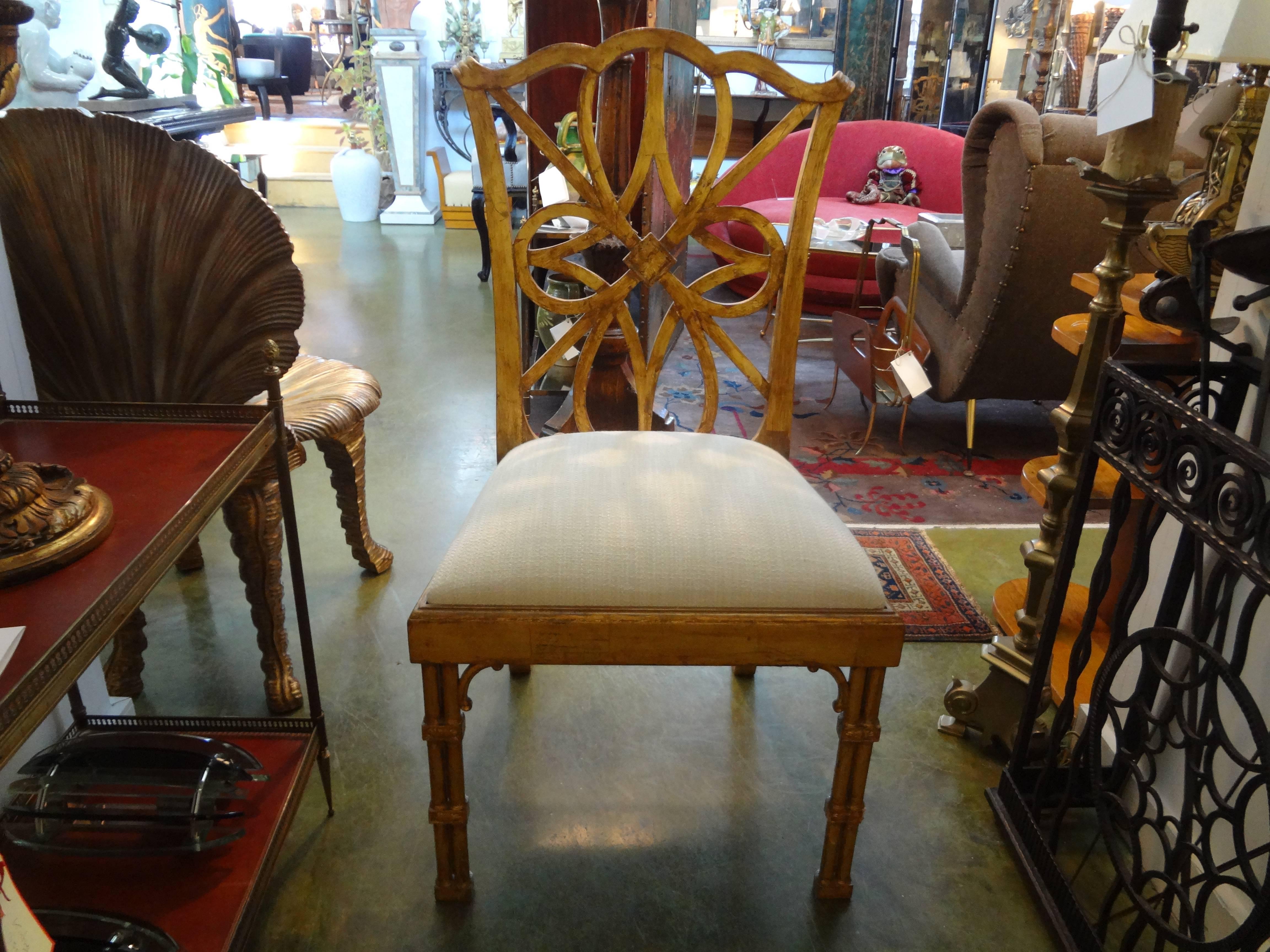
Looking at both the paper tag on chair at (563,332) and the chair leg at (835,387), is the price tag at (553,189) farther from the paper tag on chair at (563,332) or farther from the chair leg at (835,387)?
the chair leg at (835,387)

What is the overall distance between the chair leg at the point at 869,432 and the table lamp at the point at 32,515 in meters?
2.41

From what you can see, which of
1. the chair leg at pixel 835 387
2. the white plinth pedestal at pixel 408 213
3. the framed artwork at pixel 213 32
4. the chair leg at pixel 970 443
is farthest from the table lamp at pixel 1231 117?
the framed artwork at pixel 213 32

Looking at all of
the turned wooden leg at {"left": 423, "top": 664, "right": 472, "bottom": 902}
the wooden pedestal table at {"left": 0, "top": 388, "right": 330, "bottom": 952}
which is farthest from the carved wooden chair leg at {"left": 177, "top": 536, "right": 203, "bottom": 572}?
the turned wooden leg at {"left": 423, "top": 664, "right": 472, "bottom": 902}

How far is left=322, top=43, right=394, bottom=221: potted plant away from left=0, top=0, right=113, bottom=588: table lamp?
5978 millimetres

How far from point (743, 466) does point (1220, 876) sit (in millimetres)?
714

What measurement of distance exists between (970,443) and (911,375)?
0.57m

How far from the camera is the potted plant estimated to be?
6410 millimetres

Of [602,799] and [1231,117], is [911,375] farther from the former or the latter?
[602,799]

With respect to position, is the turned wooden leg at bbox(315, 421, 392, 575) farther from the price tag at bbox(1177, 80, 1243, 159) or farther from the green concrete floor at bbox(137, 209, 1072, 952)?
the price tag at bbox(1177, 80, 1243, 159)

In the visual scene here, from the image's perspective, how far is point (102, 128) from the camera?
4.08 ft

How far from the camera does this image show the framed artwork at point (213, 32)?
20.1 feet

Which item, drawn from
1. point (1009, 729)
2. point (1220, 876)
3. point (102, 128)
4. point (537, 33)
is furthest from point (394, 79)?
point (1220, 876)

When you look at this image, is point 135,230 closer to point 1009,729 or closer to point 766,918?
point 766,918

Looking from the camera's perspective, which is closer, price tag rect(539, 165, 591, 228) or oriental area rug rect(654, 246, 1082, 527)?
price tag rect(539, 165, 591, 228)
